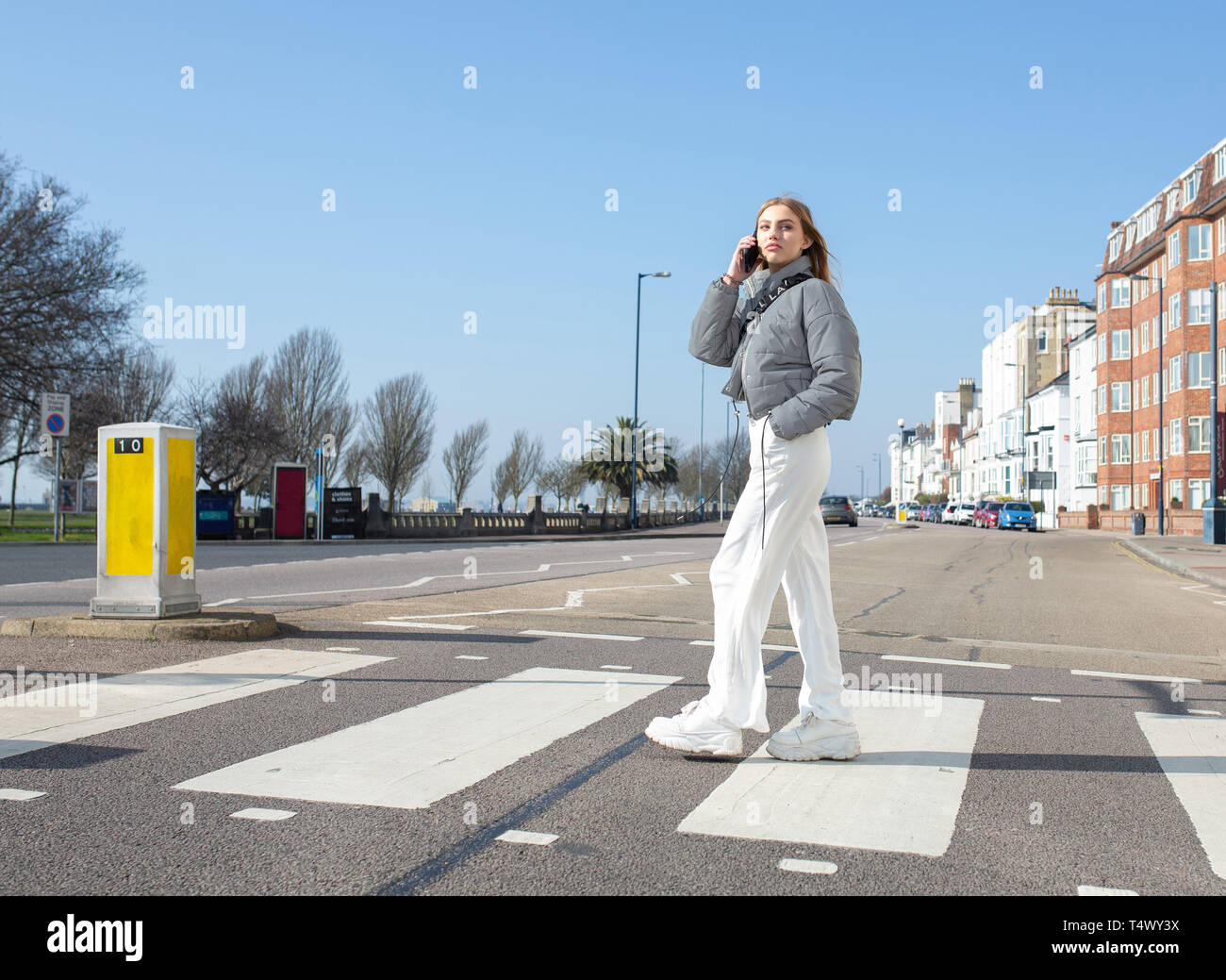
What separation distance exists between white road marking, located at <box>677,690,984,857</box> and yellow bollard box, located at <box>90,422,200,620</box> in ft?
14.8

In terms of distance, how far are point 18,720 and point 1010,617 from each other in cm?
864

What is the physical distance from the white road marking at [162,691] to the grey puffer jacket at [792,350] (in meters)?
2.85

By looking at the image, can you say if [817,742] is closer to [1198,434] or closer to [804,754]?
[804,754]

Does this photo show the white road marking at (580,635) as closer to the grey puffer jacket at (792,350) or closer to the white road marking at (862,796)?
the white road marking at (862,796)

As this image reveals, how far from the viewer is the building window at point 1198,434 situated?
5197 cm

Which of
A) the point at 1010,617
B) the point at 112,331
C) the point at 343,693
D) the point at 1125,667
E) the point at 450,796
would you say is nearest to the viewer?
the point at 450,796

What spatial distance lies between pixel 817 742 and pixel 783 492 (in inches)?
38.4

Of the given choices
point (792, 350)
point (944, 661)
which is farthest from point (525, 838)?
point (944, 661)

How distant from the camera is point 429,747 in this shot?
4113 mm

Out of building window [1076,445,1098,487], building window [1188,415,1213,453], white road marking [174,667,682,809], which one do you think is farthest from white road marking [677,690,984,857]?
building window [1076,445,1098,487]
